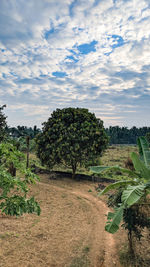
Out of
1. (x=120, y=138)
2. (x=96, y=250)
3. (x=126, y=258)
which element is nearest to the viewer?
(x=126, y=258)

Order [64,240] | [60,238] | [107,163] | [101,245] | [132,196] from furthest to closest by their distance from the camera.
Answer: [107,163] → [60,238] → [64,240] → [101,245] → [132,196]

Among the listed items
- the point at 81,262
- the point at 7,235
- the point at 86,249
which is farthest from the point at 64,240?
the point at 7,235

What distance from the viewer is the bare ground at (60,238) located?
816 cm

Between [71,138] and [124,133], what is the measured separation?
3267 inches

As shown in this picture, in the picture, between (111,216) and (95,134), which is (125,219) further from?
(95,134)

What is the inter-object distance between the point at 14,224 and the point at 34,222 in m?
1.31

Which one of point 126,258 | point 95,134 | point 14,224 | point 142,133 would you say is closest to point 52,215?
point 14,224

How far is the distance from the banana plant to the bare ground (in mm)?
3367

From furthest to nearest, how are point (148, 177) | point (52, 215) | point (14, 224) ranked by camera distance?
1. point (52, 215)
2. point (14, 224)
3. point (148, 177)

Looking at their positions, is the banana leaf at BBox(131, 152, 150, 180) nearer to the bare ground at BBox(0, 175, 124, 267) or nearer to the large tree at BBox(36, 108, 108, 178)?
the bare ground at BBox(0, 175, 124, 267)

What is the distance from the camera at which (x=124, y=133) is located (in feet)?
324

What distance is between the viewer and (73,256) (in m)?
8.59

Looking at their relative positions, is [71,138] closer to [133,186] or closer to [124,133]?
[133,186]

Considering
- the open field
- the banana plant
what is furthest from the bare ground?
the banana plant
